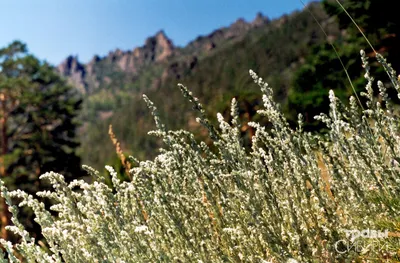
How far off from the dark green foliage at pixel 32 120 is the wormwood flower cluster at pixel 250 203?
23.9 metres

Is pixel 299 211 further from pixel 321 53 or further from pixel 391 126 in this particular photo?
pixel 321 53

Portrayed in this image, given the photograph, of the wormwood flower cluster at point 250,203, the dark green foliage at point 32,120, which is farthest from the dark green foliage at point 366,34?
the wormwood flower cluster at point 250,203

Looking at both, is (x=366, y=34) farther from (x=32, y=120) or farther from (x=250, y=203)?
(x=250, y=203)

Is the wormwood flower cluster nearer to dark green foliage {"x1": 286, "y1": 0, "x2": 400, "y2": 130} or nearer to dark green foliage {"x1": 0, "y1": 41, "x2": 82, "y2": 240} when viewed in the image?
dark green foliage {"x1": 286, "y1": 0, "x2": 400, "y2": 130}

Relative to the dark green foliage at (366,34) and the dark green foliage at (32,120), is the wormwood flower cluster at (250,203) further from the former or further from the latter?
the dark green foliage at (32,120)

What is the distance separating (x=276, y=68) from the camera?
123 m

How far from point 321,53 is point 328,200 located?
109ft

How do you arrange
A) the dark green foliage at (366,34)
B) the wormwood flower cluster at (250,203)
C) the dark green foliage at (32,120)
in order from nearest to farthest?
1. the wormwood flower cluster at (250,203)
2. the dark green foliage at (366,34)
3. the dark green foliage at (32,120)

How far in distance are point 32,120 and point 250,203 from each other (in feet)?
92.1

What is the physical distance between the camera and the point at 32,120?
89.1 feet

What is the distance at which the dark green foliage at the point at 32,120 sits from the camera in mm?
24984

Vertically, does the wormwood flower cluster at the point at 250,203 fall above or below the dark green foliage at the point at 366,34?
below

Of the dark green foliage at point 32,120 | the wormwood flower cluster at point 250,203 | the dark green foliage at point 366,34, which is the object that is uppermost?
the dark green foliage at point 32,120

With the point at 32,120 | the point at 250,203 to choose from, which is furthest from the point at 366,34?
the point at 250,203
